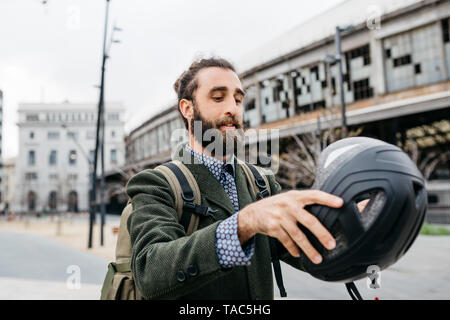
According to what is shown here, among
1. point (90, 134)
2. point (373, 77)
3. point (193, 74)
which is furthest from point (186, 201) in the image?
point (90, 134)

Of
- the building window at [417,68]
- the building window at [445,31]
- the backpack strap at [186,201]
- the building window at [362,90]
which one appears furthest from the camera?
the building window at [362,90]

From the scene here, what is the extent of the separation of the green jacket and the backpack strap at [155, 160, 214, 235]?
3 centimetres

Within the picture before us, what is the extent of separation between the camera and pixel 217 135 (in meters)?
1.70

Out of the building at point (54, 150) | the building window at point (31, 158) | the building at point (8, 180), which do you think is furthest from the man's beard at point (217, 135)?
the building at point (8, 180)

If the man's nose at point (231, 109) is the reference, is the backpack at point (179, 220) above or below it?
below

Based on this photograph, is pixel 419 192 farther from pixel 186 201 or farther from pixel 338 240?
pixel 186 201

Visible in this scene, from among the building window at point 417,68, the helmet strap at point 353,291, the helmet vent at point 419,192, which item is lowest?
the helmet strap at point 353,291

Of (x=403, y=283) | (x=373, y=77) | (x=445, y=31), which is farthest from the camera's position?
(x=373, y=77)

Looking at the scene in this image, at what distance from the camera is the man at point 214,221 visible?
1.05 metres

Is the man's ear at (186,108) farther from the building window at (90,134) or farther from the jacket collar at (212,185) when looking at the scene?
the building window at (90,134)

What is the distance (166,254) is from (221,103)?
71 centimetres

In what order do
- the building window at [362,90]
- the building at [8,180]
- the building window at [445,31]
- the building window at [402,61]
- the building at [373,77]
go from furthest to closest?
the building at [8,180] → the building window at [362,90] → the building window at [402,61] → the building window at [445,31] → the building at [373,77]

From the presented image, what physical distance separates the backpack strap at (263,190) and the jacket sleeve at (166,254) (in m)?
0.56
